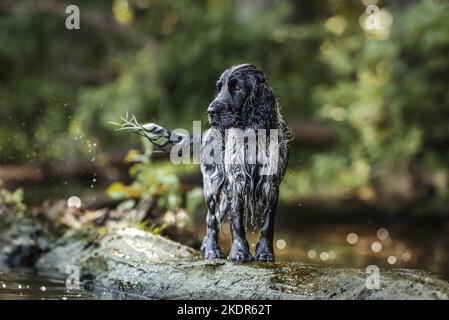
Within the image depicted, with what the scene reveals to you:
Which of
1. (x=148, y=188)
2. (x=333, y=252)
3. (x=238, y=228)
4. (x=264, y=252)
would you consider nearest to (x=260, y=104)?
(x=238, y=228)

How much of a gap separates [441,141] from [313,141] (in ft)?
8.96

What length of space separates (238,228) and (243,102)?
1.13 metres

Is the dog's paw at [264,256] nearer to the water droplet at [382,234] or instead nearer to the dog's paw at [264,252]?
the dog's paw at [264,252]

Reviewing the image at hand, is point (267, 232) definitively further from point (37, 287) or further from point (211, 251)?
point (37, 287)

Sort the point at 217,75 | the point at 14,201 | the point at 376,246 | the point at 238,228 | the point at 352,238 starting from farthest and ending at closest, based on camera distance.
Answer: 1. the point at 217,75
2. the point at 352,238
3. the point at 376,246
4. the point at 14,201
5. the point at 238,228

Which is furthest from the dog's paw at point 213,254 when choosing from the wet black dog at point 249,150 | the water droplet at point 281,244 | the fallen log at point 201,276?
the water droplet at point 281,244

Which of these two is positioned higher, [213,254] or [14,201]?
[14,201]

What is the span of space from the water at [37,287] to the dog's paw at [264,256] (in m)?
1.53

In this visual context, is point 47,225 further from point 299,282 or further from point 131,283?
point 299,282

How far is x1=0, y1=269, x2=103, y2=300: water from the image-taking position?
23.6 feet

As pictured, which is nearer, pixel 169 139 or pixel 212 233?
pixel 212 233

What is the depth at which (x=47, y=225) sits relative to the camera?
1013cm

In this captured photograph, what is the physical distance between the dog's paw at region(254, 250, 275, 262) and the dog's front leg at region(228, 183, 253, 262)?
0.24ft

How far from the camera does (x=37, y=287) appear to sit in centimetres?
777
